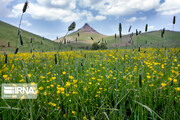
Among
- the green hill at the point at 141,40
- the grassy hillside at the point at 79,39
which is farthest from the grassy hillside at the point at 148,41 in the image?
the grassy hillside at the point at 79,39

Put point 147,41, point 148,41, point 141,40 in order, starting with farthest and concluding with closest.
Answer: point 148,41 < point 147,41 < point 141,40

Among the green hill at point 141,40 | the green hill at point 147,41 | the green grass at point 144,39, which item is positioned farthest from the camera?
the green grass at point 144,39

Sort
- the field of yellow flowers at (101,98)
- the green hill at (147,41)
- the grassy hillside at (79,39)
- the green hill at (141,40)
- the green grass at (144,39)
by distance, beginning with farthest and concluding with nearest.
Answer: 1. the green grass at (144,39)
2. the green hill at (147,41)
3. the green hill at (141,40)
4. the grassy hillside at (79,39)
5. the field of yellow flowers at (101,98)

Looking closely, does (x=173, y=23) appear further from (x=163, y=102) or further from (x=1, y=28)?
(x=1, y=28)

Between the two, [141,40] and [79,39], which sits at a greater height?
[79,39]

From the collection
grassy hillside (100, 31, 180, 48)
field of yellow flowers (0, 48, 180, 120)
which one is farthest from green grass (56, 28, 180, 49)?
field of yellow flowers (0, 48, 180, 120)

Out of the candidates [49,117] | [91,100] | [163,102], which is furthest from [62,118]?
[163,102]

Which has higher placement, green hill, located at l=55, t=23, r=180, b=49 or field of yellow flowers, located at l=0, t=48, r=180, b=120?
green hill, located at l=55, t=23, r=180, b=49

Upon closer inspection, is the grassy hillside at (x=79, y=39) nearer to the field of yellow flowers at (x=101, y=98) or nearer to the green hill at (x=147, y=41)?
the field of yellow flowers at (x=101, y=98)

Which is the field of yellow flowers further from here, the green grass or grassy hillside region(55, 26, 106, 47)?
the green grass

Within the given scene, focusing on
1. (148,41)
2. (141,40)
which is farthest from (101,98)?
(148,41)

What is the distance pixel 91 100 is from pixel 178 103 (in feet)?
4.70

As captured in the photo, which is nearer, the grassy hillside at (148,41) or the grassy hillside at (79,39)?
the grassy hillside at (79,39)

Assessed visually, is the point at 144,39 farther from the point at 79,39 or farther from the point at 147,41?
the point at 79,39
